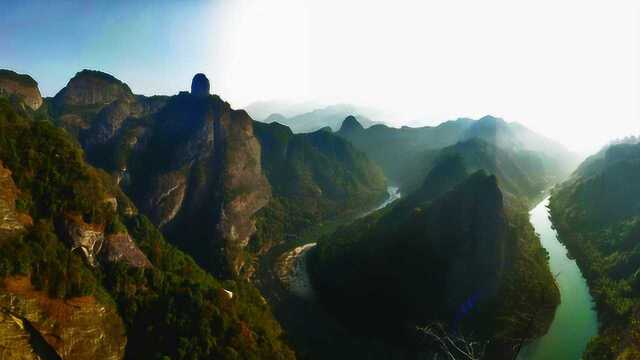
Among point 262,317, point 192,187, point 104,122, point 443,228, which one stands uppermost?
point 104,122

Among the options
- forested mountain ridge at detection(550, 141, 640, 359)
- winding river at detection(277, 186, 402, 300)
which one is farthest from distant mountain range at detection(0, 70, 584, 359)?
forested mountain ridge at detection(550, 141, 640, 359)

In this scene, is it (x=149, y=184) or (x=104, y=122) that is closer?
(x=149, y=184)

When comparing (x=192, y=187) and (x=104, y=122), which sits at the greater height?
(x=104, y=122)

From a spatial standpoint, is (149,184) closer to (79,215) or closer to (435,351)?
(79,215)

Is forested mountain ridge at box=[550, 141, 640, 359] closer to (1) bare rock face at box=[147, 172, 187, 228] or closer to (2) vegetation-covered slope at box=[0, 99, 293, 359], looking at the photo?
(2) vegetation-covered slope at box=[0, 99, 293, 359]

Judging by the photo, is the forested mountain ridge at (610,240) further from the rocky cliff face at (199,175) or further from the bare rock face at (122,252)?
the rocky cliff face at (199,175)

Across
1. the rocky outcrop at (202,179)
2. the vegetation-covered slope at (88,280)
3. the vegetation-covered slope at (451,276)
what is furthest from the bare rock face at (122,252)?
the vegetation-covered slope at (451,276)

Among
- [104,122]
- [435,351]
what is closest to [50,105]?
[104,122]
